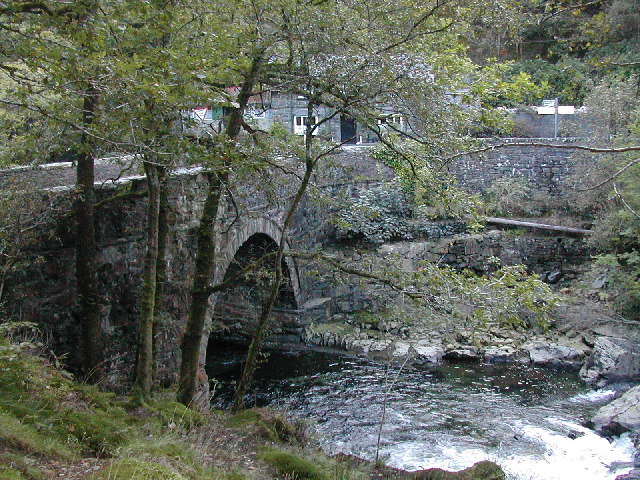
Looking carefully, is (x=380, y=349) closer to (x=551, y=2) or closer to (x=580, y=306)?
(x=580, y=306)

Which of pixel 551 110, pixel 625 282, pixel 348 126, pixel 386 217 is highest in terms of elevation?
pixel 551 110

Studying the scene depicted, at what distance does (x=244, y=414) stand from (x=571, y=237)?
40.1 ft

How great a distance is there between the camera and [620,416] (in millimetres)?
9742

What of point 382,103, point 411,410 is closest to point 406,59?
point 382,103

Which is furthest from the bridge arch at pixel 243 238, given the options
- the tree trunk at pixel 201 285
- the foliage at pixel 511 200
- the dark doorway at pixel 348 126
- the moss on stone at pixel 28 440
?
the foliage at pixel 511 200

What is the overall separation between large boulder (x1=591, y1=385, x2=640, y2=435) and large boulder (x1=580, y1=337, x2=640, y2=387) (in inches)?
53.4

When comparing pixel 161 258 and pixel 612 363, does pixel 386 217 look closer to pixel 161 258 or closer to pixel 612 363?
pixel 612 363

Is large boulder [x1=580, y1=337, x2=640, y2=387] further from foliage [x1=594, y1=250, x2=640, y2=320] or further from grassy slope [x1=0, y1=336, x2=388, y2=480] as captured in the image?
grassy slope [x1=0, y1=336, x2=388, y2=480]

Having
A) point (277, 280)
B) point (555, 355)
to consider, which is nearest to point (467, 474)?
point (277, 280)

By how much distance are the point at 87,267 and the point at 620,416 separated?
26.4 feet

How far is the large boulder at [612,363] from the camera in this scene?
11789 millimetres

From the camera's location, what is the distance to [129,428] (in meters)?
4.86

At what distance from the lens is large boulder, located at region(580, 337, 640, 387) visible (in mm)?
11789

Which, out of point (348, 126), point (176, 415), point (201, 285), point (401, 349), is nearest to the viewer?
point (176, 415)
